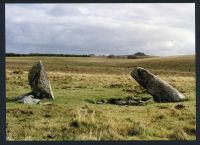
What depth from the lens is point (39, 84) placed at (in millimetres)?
23141

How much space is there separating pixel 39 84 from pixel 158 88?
587 centimetres

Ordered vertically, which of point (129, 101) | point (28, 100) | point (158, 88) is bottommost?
point (129, 101)

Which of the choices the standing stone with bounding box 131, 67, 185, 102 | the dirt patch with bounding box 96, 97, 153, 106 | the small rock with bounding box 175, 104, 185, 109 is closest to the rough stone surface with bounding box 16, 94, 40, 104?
the dirt patch with bounding box 96, 97, 153, 106

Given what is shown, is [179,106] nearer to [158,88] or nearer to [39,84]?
[158,88]

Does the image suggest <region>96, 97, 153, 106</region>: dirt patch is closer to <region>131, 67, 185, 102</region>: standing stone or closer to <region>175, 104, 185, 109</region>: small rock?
<region>131, 67, 185, 102</region>: standing stone

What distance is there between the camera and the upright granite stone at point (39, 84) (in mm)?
22719

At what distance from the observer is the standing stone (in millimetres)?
23500

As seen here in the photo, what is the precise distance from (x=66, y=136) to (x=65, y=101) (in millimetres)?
7220

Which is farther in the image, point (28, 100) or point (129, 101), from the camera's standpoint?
point (129, 101)

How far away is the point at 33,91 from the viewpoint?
2295 centimetres

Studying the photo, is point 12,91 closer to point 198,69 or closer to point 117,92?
point 117,92

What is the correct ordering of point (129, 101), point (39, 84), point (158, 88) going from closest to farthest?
point (129, 101) → point (39, 84) → point (158, 88)

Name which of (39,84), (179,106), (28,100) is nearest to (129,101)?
(179,106)

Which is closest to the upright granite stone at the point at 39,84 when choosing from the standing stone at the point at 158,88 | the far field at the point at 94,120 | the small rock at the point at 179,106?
the far field at the point at 94,120
